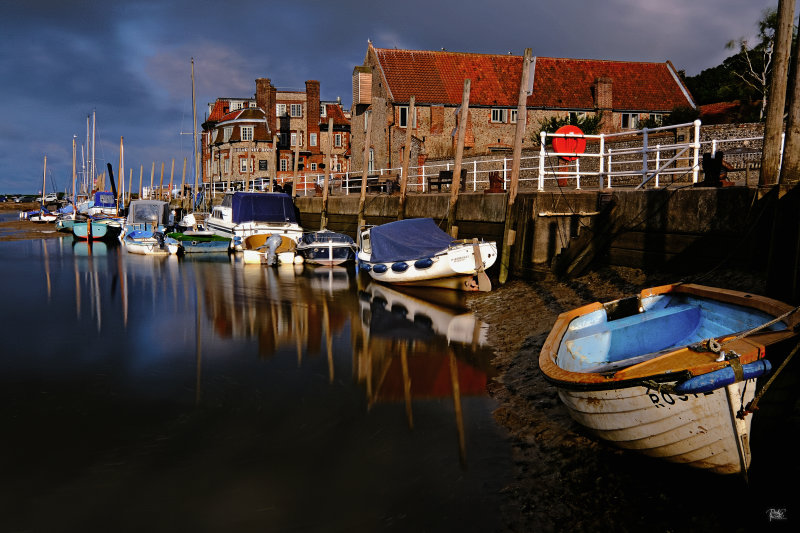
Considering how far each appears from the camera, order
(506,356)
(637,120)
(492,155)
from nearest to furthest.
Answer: (506,356), (492,155), (637,120)

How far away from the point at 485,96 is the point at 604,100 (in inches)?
324

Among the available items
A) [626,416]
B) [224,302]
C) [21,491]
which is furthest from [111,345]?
[626,416]

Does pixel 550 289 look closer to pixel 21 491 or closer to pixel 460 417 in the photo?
pixel 460 417

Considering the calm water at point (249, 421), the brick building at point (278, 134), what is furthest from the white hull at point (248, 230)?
the brick building at point (278, 134)

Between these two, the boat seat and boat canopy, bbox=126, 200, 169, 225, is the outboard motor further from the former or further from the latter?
the boat seat

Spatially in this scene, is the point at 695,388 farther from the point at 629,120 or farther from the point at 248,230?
→ the point at 629,120

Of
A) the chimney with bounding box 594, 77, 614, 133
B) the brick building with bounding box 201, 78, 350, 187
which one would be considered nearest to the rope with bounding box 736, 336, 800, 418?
the chimney with bounding box 594, 77, 614, 133

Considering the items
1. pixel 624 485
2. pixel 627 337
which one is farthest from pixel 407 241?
pixel 624 485

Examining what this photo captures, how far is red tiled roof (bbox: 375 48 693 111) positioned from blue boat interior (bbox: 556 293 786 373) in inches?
1301

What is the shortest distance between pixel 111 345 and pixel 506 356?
298 inches

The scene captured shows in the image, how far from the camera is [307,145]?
208 ft

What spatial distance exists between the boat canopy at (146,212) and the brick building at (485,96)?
47.5 feet

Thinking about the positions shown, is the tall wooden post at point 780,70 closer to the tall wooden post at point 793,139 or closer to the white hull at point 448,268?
the tall wooden post at point 793,139

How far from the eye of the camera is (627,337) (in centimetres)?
736
